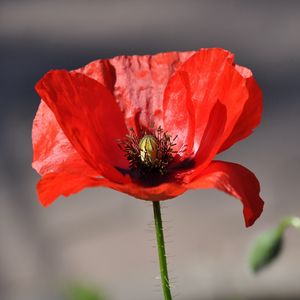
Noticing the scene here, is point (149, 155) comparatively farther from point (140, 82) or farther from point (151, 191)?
point (151, 191)

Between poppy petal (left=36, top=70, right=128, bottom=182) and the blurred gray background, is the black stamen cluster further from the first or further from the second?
the blurred gray background

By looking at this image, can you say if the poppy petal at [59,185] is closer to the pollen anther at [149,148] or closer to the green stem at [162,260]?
the green stem at [162,260]

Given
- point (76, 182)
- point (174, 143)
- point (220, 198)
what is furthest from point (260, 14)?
point (76, 182)

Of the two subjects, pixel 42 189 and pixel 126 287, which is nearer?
pixel 42 189

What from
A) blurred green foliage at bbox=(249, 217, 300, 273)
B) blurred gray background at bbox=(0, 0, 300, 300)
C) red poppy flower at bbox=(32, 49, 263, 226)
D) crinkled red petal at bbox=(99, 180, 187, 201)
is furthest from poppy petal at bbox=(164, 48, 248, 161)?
blurred gray background at bbox=(0, 0, 300, 300)

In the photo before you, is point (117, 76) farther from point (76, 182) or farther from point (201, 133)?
point (76, 182)

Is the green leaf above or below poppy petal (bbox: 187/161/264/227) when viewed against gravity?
below

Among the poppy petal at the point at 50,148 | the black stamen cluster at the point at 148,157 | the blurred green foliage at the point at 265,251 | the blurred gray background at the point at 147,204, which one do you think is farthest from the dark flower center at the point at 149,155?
the blurred gray background at the point at 147,204
